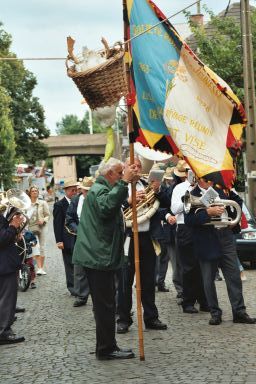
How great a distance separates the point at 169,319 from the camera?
37.1 ft

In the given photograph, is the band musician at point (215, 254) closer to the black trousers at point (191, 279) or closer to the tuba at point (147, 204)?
the tuba at point (147, 204)

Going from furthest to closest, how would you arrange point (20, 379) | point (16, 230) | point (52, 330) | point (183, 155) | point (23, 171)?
point (23, 171)
point (52, 330)
point (16, 230)
point (183, 155)
point (20, 379)

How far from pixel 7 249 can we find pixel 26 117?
6489 cm

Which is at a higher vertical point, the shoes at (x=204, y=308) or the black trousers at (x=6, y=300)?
the black trousers at (x=6, y=300)

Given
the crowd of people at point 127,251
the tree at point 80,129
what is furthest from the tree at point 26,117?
the crowd of people at point 127,251

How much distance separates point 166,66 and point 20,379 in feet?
10.9

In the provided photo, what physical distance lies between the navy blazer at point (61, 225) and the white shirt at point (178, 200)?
2.56 m

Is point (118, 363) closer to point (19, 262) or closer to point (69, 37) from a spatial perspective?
point (19, 262)

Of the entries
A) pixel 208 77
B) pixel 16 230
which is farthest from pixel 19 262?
pixel 208 77

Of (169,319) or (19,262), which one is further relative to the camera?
(169,319)

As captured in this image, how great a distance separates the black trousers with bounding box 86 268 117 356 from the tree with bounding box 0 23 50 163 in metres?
62.1

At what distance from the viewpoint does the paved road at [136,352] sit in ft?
26.3

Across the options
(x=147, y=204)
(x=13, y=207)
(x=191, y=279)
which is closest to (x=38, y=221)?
(x=191, y=279)

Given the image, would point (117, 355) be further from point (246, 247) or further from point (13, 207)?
point (246, 247)
